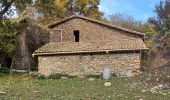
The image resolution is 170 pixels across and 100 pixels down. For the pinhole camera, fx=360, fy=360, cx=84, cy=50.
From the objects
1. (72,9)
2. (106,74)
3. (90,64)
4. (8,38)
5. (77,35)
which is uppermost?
(72,9)

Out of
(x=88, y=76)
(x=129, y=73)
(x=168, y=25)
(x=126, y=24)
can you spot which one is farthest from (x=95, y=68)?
(x=126, y=24)

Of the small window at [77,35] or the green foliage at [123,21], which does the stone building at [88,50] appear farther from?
the green foliage at [123,21]

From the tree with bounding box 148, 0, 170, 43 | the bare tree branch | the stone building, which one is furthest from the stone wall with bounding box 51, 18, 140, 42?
the tree with bounding box 148, 0, 170, 43

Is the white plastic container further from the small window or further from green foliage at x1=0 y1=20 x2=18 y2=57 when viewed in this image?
green foliage at x1=0 y1=20 x2=18 y2=57

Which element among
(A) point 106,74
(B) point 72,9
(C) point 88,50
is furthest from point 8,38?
(B) point 72,9

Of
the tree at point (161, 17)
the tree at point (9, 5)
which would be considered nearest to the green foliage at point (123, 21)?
the tree at point (161, 17)

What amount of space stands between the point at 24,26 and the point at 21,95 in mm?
27103

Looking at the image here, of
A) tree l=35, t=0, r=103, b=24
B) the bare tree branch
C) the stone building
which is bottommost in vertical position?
the stone building

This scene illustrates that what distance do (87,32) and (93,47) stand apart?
11.0ft

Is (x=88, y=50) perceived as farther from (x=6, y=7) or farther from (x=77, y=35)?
(x=6, y=7)

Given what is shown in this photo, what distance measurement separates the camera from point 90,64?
1232 inches

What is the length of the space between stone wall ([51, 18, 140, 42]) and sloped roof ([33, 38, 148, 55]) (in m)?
0.78

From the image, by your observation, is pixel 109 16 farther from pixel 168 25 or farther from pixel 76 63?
pixel 76 63

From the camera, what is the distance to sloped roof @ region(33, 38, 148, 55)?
3061cm
